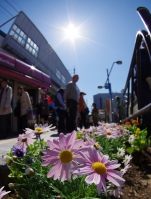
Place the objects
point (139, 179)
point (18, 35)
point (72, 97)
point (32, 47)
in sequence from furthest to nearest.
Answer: point (32, 47) → point (18, 35) → point (72, 97) → point (139, 179)

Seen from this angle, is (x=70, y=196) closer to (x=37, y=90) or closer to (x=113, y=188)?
(x=113, y=188)

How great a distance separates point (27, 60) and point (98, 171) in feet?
66.8

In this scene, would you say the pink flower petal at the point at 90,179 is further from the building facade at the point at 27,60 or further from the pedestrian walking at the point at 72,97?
the building facade at the point at 27,60

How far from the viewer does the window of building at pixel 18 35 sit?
17.1 m

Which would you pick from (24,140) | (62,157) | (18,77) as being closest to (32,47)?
(18,77)

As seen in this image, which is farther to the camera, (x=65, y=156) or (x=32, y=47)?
Result: (x=32, y=47)

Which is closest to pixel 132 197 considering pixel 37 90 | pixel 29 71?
pixel 29 71

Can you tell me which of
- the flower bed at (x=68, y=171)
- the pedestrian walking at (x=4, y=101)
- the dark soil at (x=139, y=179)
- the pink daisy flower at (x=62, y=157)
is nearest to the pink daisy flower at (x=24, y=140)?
the flower bed at (x=68, y=171)

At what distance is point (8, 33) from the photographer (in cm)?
1644

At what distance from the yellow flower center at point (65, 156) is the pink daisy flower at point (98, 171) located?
0.20ft

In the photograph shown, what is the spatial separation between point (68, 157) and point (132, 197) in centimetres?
80

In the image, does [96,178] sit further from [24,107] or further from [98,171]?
[24,107]

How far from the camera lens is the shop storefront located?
6.70 meters

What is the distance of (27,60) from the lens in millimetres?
19688
